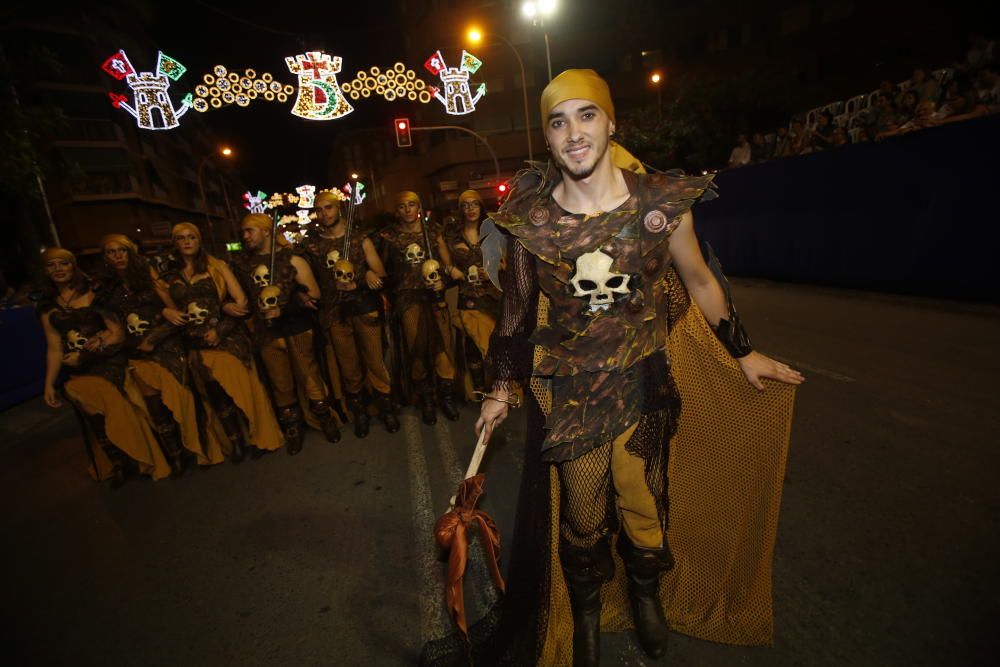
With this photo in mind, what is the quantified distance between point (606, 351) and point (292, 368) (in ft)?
12.1

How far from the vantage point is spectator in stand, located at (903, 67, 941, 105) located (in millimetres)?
7848

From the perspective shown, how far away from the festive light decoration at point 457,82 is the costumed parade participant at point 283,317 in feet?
28.1

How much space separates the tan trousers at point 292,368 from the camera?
4469 mm

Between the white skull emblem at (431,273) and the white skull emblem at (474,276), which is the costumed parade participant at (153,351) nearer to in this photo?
the white skull emblem at (431,273)

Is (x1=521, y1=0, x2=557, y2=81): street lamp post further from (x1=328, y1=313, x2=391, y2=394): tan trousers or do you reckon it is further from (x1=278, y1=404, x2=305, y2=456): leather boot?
(x1=278, y1=404, x2=305, y2=456): leather boot

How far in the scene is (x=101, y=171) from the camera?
117 ft

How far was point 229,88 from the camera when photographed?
26.6ft

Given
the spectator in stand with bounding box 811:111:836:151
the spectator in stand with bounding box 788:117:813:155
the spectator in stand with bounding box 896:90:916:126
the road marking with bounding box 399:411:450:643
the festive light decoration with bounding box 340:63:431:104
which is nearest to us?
the road marking with bounding box 399:411:450:643

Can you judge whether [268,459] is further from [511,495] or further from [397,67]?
[397,67]

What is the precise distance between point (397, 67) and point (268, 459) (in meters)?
7.64

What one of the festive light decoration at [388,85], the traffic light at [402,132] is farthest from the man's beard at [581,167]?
the traffic light at [402,132]

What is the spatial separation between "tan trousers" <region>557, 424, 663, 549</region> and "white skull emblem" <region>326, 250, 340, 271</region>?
11.5ft

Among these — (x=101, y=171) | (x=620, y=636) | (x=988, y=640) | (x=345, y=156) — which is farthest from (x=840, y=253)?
(x=345, y=156)

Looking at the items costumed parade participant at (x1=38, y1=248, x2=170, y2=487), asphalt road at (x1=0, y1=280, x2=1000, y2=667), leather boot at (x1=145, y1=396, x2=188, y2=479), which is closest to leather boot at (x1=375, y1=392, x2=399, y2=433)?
asphalt road at (x1=0, y1=280, x2=1000, y2=667)
